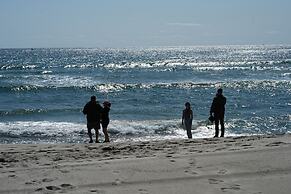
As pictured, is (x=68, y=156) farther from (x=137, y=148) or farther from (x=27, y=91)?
(x=27, y=91)

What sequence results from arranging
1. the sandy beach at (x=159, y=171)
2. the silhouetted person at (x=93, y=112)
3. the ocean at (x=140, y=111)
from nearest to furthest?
1. the sandy beach at (x=159, y=171)
2. the silhouetted person at (x=93, y=112)
3. the ocean at (x=140, y=111)

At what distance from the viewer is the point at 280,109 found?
2359 centimetres

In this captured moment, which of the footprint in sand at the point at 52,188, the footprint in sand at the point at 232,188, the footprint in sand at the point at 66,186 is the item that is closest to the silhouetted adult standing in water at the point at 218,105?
the footprint in sand at the point at 232,188

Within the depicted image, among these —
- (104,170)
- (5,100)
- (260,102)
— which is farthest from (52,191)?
(5,100)

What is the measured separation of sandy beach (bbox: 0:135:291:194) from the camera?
5848 mm

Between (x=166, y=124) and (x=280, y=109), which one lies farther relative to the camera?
(x=280, y=109)

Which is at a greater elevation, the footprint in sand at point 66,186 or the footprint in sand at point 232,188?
the footprint in sand at point 232,188

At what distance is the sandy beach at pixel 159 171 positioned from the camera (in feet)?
19.2

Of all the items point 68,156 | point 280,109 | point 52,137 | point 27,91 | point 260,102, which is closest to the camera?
point 68,156

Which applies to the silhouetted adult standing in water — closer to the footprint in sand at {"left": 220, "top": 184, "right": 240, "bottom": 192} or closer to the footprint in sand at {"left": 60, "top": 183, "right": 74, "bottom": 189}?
the footprint in sand at {"left": 220, "top": 184, "right": 240, "bottom": 192}

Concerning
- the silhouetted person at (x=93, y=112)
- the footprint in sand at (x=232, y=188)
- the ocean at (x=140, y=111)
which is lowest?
the ocean at (x=140, y=111)

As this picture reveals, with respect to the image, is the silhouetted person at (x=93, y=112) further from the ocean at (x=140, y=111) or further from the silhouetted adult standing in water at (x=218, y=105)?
the silhouetted adult standing in water at (x=218, y=105)

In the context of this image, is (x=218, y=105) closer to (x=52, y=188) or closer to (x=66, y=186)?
(x=66, y=186)

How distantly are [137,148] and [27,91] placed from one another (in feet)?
85.3
